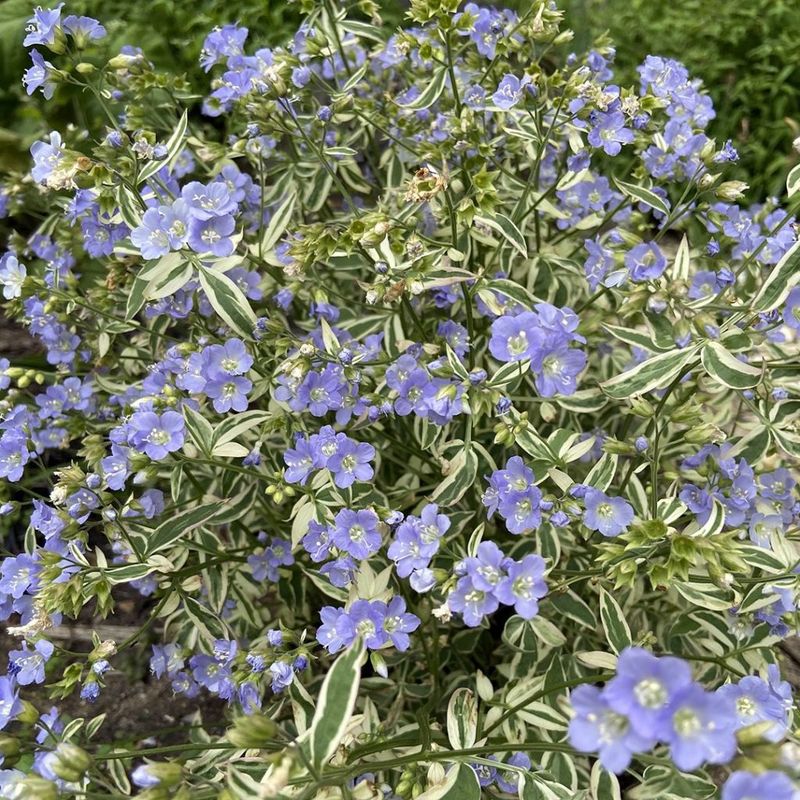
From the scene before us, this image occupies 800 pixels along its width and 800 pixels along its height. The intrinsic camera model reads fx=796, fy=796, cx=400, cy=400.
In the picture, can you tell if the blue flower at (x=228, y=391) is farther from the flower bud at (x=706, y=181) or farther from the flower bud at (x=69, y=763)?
the flower bud at (x=706, y=181)

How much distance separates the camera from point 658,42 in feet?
16.0

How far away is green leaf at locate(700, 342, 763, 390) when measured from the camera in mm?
1854

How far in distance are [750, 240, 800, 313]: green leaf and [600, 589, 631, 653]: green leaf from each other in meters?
0.80

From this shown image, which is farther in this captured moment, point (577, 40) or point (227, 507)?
point (577, 40)

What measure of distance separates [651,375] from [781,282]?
38 centimetres

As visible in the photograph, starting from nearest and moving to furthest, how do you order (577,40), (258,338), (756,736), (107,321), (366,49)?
1. (756,736)
2. (258,338)
3. (107,321)
4. (366,49)
5. (577,40)

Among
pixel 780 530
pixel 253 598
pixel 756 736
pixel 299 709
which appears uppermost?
pixel 756 736

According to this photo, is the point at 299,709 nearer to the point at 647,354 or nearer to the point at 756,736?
the point at 756,736

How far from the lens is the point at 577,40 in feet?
14.0

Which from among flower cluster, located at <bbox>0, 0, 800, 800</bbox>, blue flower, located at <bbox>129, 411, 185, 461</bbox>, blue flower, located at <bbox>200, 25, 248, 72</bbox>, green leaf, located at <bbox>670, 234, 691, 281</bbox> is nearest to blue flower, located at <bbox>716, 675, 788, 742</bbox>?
flower cluster, located at <bbox>0, 0, 800, 800</bbox>

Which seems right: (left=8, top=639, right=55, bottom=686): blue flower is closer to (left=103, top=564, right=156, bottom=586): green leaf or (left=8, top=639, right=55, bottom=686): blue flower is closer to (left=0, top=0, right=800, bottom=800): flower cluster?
(left=0, top=0, right=800, bottom=800): flower cluster

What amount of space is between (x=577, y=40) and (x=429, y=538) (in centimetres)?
342

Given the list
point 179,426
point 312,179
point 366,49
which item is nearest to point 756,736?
point 179,426

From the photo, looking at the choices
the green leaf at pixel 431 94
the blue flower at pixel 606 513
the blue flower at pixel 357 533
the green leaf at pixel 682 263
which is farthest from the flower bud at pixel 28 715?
the green leaf at pixel 682 263
